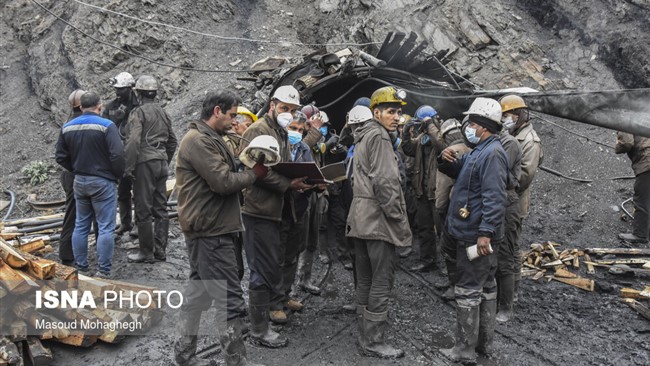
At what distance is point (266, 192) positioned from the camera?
4781 mm

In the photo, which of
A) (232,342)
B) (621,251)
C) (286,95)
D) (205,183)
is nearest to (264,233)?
(205,183)

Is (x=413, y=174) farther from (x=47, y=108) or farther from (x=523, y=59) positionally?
(x=47, y=108)

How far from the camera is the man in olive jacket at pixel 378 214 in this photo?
15.3 ft

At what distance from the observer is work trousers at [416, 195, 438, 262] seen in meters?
7.33

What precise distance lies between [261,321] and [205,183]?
64.6 inches

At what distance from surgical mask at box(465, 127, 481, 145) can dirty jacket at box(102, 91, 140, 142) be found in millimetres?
4488

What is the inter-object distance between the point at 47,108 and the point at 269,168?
40.6 feet

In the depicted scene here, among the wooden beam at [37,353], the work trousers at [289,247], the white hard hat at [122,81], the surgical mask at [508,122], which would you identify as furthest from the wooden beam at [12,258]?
the surgical mask at [508,122]

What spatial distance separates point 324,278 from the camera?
685cm

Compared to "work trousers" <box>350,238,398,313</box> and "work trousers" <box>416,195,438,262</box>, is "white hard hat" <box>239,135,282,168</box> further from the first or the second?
"work trousers" <box>416,195,438,262</box>

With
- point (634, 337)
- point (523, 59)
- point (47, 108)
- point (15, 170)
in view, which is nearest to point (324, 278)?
point (634, 337)

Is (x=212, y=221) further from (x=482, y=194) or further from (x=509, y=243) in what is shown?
(x=509, y=243)

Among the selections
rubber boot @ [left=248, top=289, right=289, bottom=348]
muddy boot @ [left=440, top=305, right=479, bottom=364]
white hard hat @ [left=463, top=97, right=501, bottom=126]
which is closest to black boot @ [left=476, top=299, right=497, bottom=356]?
muddy boot @ [left=440, top=305, right=479, bottom=364]

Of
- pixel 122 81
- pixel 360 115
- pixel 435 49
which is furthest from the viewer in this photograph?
pixel 435 49
